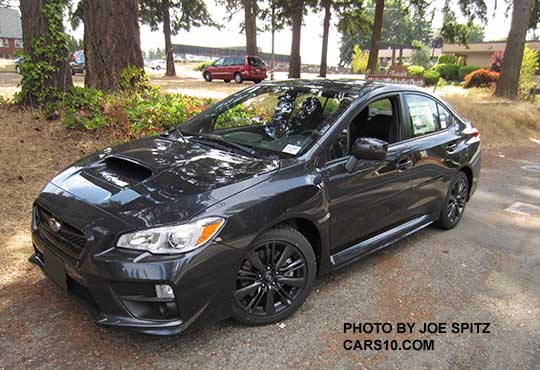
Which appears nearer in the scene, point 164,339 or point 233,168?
point 164,339

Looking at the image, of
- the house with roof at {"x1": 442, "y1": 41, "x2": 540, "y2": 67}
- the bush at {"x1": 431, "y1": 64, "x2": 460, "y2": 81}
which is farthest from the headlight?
the house with roof at {"x1": 442, "y1": 41, "x2": 540, "y2": 67}

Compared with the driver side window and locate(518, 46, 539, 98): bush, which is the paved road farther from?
locate(518, 46, 539, 98): bush

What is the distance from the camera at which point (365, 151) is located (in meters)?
3.21

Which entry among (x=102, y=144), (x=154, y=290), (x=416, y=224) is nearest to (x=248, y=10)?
(x=102, y=144)

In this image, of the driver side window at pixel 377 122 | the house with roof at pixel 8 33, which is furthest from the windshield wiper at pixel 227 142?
the house with roof at pixel 8 33

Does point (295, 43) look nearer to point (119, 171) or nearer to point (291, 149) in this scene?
point (291, 149)

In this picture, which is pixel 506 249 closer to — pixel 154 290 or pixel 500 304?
pixel 500 304

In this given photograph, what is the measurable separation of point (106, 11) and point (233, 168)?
5.60 m

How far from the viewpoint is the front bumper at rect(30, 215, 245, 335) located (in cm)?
229

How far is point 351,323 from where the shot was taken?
9.75 feet

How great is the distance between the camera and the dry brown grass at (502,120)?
1116 centimetres

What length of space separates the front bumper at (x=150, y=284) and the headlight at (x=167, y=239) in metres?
0.04

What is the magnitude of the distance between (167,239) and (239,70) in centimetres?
2324

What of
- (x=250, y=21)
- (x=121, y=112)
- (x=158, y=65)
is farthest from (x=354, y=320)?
(x=158, y=65)
